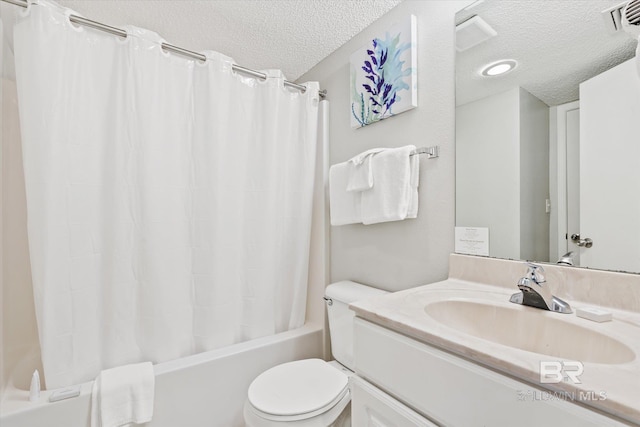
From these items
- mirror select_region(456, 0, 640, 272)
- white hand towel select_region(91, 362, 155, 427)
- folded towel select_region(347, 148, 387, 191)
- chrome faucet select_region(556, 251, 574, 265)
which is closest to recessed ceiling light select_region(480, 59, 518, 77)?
mirror select_region(456, 0, 640, 272)

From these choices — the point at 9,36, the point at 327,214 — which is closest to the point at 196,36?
the point at 9,36

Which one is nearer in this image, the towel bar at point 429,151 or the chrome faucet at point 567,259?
the chrome faucet at point 567,259

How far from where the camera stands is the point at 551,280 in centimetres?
91

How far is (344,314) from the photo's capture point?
1.46 meters

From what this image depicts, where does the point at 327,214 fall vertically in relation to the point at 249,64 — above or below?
below

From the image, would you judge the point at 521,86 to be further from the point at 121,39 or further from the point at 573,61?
the point at 121,39

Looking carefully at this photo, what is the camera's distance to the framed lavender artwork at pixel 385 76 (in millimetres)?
1312

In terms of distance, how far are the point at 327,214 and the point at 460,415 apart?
135 centimetres

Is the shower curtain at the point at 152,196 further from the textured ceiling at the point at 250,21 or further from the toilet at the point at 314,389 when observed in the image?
the toilet at the point at 314,389

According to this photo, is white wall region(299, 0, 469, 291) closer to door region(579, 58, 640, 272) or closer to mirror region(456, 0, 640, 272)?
mirror region(456, 0, 640, 272)

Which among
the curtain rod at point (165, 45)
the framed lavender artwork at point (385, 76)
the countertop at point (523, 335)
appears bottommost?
the countertop at point (523, 335)

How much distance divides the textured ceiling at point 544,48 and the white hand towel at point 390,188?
333 mm

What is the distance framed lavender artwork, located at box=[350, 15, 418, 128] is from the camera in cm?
131
